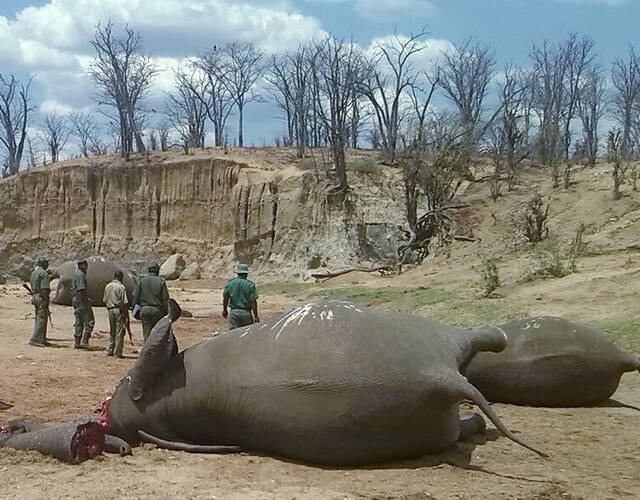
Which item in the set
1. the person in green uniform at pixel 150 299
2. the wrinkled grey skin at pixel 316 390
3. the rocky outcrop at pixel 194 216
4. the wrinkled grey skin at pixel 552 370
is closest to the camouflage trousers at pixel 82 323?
the person in green uniform at pixel 150 299

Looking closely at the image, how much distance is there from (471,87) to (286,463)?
4927 centimetres

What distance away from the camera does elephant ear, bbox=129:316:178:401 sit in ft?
20.7

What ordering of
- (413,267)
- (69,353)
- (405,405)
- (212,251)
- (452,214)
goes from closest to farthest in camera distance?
(405,405) < (69,353) < (413,267) < (452,214) < (212,251)

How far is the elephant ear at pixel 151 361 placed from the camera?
6324mm

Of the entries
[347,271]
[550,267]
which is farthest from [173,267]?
[550,267]

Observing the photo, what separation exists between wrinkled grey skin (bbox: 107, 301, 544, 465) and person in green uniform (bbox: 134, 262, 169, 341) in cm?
591

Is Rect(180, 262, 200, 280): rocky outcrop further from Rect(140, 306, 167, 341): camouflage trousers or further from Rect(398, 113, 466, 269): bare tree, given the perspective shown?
Rect(140, 306, 167, 341): camouflage trousers

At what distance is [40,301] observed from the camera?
1416 centimetres

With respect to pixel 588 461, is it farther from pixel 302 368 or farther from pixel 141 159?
pixel 141 159

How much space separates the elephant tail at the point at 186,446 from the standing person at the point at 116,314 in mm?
6848

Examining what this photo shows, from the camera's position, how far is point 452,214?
3309cm

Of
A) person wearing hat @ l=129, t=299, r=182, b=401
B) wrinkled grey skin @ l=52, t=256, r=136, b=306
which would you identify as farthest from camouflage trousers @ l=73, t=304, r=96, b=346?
person wearing hat @ l=129, t=299, r=182, b=401

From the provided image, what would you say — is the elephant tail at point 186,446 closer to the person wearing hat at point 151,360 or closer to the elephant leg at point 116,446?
the elephant leg at point 116,446

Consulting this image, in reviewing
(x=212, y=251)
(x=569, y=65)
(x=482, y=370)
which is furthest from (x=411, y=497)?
(x=569, y=65)
